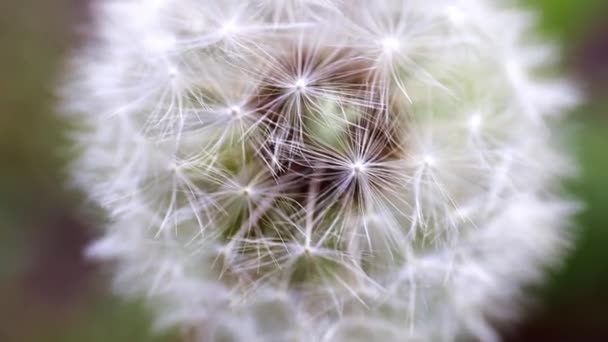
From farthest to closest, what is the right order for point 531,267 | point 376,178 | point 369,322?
point 531,267 → point 369,322 → point 376,178

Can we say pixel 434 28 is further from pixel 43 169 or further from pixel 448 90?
pixel 43 169

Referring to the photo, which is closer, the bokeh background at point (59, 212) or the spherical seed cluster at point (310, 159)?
the spherical seed cluster at point (310, 159)

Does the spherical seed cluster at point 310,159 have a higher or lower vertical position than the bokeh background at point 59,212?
lower

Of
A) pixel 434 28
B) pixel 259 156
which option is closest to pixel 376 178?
pixel 259 156

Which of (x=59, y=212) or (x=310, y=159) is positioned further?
(x=59, y=212)
